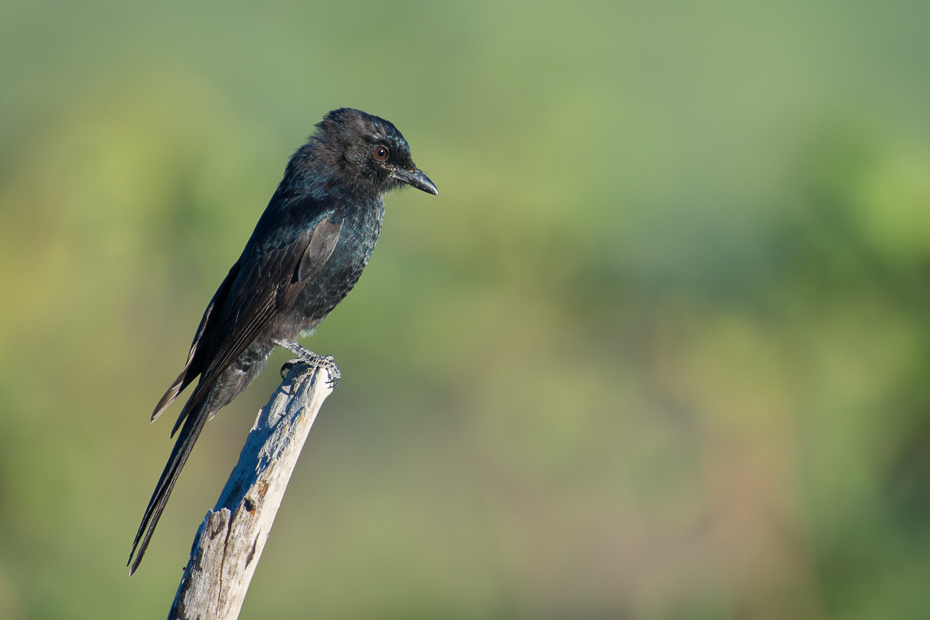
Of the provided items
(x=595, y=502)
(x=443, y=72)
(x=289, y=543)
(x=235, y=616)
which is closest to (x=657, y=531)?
(x=595, y=502)

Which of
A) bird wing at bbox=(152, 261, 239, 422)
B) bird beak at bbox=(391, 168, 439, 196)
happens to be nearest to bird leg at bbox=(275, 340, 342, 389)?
bird wing at bbox=(152, 261, 239, 422)

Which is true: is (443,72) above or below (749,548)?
above

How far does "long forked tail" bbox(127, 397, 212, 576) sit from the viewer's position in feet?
9.70

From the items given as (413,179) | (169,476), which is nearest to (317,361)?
(169,476)

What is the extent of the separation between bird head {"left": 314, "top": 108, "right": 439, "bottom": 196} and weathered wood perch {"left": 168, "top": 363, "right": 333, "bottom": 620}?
5.73 feet

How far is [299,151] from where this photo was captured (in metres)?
4.33

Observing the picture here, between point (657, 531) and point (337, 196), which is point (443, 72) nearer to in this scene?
point (657, 531)

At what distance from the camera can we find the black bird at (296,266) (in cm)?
374

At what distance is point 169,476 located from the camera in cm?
316

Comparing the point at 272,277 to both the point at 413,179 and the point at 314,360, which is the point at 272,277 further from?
the point at 413,179

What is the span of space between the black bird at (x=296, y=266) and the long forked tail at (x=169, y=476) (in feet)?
0.04

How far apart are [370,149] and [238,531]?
231cm

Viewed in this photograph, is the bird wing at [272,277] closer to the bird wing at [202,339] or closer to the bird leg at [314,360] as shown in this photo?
the bird wing at [202,339]

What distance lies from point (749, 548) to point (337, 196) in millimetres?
6582
